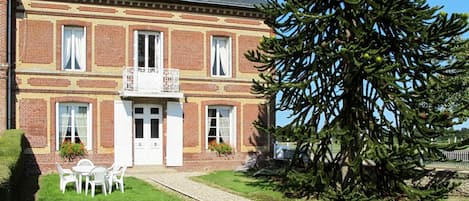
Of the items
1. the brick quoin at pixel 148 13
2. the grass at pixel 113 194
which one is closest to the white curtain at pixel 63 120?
the grass at pixel 113 194

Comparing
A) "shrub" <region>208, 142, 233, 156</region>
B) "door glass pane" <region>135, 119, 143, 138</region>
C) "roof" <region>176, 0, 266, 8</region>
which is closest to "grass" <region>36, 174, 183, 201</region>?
"door glass pane" <region>135, 119, 143, 138</region>

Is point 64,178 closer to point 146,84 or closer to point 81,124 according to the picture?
point 81,124

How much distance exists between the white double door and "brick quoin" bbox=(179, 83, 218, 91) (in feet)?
4.17

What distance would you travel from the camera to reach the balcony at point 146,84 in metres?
21.7

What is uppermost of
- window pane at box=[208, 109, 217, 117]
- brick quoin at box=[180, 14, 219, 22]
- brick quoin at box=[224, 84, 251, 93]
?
brick quoin at box=[180, 14, 219, 22]

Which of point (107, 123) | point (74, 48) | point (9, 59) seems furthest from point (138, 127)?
point (9, 59)

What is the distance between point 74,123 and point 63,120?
41 cm

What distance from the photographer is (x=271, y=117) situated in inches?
971

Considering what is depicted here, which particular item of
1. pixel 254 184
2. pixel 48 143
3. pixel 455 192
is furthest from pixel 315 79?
pixel 48 143

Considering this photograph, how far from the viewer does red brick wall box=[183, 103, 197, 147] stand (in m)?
23.0

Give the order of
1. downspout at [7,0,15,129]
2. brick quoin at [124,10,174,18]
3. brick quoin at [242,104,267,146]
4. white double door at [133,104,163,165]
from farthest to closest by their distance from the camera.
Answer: brick quoin at [242,104,267,146] → white double door at [133,104,163,165] → brick quoin at [124,10,174,18] → downspout at [7,0,15,129]

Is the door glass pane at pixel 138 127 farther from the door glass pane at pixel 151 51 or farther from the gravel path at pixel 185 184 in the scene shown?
the door glass pane at pixel 151 51

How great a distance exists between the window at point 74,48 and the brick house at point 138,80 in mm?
37

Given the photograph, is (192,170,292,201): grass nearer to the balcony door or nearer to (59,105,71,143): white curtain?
the balcony door
